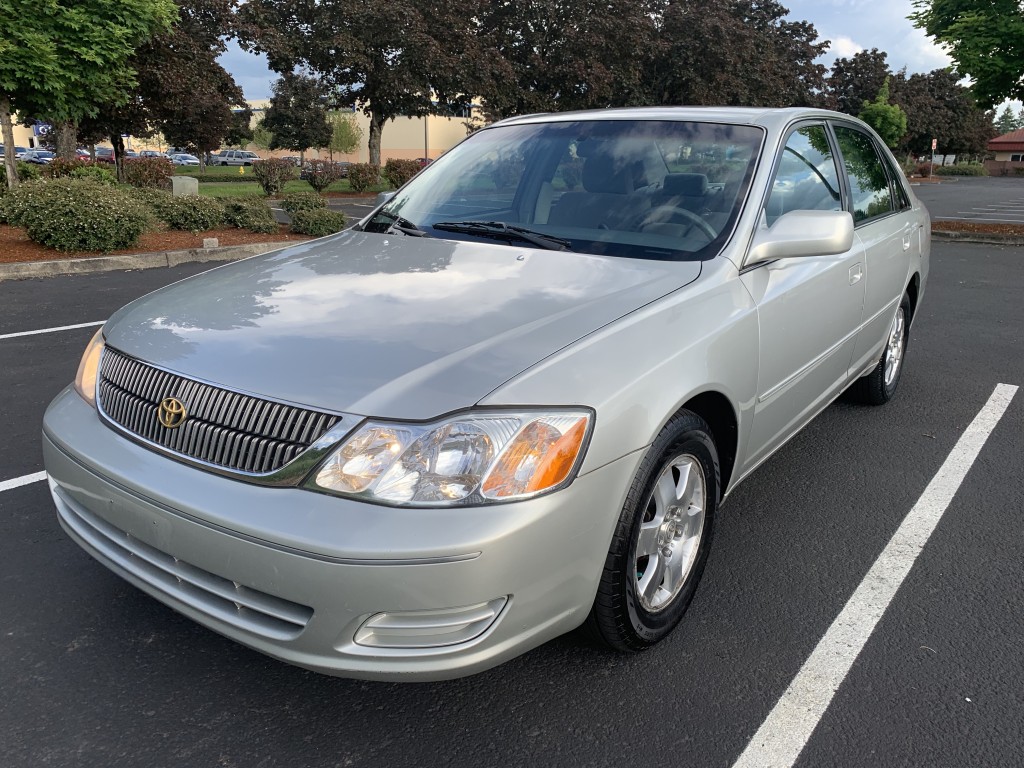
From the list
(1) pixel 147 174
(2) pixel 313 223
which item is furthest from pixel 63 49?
(1) pixel 147 174

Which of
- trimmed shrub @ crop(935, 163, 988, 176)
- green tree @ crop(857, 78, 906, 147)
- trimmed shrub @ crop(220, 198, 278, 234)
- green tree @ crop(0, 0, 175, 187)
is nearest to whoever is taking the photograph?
green tree @ crop(0, 0, 175, 187)

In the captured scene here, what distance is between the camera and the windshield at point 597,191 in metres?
3.00

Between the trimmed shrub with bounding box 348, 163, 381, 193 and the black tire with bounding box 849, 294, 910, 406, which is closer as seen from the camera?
the black tire with bounding box 849, 294, 910, 406

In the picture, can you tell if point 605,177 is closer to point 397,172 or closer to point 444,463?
point 444,463

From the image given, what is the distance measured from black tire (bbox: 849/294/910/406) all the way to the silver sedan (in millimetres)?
1581

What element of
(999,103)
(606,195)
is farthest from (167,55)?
(606,195)

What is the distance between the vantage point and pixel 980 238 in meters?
14.1

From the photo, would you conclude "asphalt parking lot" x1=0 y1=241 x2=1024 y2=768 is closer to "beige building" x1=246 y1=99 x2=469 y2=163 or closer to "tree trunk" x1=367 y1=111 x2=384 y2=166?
"tree trunk" x1=367 y1=111 x2=384 y2=166

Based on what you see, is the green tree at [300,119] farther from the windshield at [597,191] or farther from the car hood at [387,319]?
the car hood at [387,319]

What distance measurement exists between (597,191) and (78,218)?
9.12 metres

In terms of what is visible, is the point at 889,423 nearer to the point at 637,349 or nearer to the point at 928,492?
the point at 928,492

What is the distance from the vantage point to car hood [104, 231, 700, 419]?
2.02m

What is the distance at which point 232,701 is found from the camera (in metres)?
2.28

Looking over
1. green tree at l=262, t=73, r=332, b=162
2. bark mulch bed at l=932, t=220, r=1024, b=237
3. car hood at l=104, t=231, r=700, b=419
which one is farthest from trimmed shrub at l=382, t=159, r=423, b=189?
car hood at l=104, t=231, r=700, b=419
